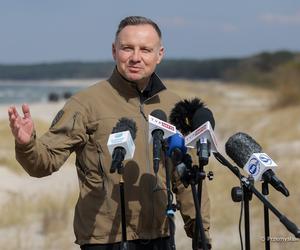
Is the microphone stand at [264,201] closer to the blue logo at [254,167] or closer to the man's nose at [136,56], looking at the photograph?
the blue logo at [254,167]

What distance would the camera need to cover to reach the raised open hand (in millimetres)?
3639

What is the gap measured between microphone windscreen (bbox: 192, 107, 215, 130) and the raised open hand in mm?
843

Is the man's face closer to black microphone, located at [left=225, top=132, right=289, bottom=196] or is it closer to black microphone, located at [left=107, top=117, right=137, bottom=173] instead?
black microphone, located at [left=107, top=117, right=137, bottom=173]

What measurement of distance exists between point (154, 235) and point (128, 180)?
336mm

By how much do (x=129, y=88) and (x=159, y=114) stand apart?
23 cm

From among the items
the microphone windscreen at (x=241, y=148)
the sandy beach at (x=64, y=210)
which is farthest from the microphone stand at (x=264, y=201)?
the sandy beach at (x=64, y=210)

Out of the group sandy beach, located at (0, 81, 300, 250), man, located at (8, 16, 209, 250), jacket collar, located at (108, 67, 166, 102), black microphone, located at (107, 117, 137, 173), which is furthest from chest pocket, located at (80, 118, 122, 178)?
sandy beach, located at (0, 81, 300, 250)

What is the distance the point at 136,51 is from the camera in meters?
4.03

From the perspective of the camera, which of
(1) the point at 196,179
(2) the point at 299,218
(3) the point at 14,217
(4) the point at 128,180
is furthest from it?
(3) the point at 14,217

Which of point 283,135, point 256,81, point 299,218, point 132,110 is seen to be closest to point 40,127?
point 283,135

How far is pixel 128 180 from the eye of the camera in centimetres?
402

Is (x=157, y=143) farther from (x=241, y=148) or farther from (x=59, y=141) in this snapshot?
(x=59, y=141)

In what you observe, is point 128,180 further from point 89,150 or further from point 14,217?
point 14,217

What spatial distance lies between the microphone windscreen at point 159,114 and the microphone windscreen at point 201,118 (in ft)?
0.57
